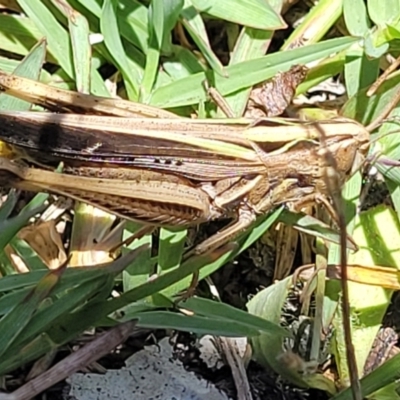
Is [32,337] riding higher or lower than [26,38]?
lower

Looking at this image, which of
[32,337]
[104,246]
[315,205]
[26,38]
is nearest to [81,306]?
[32,337]

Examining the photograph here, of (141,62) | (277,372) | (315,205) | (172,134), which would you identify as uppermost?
(141,62)

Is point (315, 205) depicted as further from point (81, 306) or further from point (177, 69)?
point (81, 306)

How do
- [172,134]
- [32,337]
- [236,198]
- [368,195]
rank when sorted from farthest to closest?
[368,195], [236,198], [172,134], [32,337]

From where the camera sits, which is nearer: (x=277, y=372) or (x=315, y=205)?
(x=277, y=372)

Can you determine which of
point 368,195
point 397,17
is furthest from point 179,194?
point 397,17

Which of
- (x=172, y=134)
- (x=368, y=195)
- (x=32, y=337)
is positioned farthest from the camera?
(x=368, y=195)

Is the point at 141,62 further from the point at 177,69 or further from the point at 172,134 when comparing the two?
the point at 172,134
